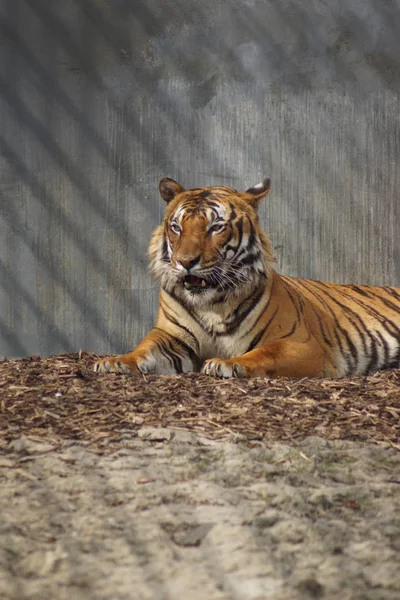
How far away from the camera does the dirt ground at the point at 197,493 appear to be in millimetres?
2246

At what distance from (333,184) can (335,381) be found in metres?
1.95

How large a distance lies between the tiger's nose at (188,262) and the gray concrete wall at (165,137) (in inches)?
51.8

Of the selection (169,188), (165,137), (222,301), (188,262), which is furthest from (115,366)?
(165,137)

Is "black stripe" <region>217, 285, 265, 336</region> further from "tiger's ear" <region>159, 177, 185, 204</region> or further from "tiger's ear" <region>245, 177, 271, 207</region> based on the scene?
"tiger's ear" <region>159, 177, 185, 204</region>

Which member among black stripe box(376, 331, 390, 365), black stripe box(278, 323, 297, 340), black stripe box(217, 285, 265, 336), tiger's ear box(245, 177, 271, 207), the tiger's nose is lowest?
black stripe box(376, 331, 390, 365)

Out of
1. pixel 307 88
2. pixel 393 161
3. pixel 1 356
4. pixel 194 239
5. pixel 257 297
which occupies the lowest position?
pixel 1 356

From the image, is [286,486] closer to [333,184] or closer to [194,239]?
[194,239]

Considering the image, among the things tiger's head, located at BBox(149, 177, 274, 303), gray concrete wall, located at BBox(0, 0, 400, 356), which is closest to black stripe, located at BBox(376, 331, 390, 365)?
gray concrete wall, located at BBox(0, 0, 400, 356)

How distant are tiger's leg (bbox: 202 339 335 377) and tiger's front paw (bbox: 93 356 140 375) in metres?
0.34

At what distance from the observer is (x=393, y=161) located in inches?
232

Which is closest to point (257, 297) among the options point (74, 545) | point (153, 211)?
point (153, 211)

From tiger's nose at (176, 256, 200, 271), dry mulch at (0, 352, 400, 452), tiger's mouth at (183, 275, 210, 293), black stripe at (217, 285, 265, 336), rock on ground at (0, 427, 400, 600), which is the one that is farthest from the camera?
black stripe at (217, 285, 265, 336)

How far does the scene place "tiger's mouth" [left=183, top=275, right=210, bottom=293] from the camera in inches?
184

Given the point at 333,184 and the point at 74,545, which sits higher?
the point at 333,184
